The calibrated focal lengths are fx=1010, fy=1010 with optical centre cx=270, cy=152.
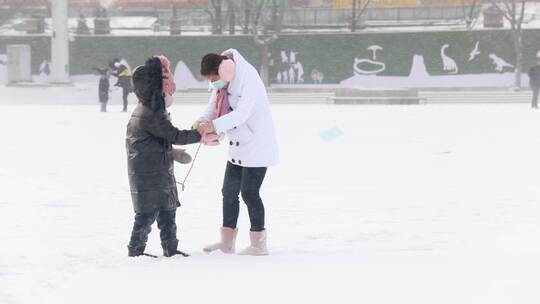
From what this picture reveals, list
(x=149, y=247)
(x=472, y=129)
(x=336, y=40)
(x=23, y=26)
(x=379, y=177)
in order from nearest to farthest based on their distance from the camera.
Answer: (x=149, y=247) → (x=379, y=177) → (x=472, y=129) → (x=336, y=40) → (x=23, y=26)

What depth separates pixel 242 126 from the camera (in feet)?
20.2

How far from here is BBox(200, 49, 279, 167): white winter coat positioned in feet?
20.0

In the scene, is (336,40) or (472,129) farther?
(336,40)

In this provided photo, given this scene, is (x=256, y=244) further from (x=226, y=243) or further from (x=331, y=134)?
(x=331, y=134)

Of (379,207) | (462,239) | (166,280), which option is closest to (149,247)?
(166,280)

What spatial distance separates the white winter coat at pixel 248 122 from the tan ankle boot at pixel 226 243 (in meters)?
0.49

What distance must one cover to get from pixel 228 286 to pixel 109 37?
42.9m

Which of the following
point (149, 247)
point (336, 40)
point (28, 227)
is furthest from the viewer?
Result: point (336, 40)

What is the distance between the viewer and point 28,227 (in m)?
7.68

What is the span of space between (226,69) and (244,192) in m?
0.77

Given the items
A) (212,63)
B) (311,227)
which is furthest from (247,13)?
(212,63)

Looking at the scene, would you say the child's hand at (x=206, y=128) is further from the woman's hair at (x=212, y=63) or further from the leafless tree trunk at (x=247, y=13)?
the leafless tree trunk at (x=247, y=13)

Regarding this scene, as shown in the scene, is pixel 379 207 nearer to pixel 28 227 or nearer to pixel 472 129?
pixel 28 227

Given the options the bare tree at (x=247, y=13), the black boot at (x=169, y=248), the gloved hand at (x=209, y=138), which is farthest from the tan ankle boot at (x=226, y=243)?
the bare tree at (x=247, y=13)
